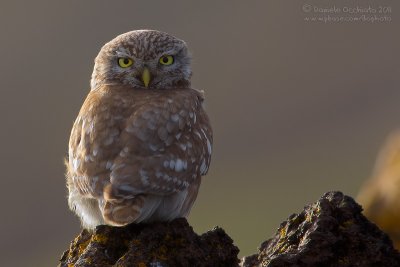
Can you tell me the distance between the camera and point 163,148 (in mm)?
11445

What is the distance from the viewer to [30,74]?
61.0m

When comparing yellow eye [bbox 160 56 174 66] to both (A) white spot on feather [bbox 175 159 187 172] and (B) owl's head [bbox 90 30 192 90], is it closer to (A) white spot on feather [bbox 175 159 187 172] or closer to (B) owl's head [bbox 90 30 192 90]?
(B) owl's head [bbox 90 30 192 90]

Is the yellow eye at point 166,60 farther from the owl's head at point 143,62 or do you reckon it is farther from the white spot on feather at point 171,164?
the white spot on feather at point 171,164

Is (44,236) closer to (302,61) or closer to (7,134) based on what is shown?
(7,134)

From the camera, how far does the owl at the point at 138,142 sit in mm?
10945

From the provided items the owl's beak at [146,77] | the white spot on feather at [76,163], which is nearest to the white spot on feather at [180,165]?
the white spot on feather at [76,163]

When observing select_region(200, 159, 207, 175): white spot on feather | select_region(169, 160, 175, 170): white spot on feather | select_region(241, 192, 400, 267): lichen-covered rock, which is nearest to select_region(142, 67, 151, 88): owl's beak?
select_region(200, 159, 207, 175): white spot on feather

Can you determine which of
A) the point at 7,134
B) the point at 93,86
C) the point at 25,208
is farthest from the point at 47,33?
the point at 93,86

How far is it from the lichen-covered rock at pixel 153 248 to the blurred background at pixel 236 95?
114 ft

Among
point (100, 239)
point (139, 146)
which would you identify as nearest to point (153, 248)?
point (100, 239)

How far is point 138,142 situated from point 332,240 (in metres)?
2.28

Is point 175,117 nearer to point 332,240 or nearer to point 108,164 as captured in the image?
point 108,164

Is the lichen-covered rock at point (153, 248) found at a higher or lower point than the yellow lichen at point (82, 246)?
lower

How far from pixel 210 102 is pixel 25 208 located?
10.8 meters
